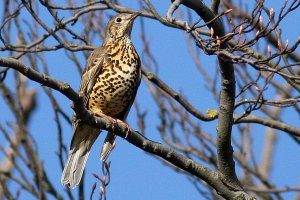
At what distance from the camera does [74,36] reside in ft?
22.4

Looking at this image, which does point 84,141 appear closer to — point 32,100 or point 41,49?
point 41,49

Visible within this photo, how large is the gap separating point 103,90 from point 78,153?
72cm

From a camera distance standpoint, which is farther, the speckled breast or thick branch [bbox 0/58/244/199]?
the speckled breast

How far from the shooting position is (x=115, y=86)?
685 cm

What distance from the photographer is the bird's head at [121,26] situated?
752 cm

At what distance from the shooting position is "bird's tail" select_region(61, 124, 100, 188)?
22.6 ft

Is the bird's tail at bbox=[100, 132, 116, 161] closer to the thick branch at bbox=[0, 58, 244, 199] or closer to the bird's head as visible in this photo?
the thick branch at bbox=[0, 58, 244, 199]

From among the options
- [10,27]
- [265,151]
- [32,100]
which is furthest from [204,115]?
[265,151]

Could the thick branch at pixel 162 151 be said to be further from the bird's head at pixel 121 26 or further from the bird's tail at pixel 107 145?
the bird's head at pixel 121 26

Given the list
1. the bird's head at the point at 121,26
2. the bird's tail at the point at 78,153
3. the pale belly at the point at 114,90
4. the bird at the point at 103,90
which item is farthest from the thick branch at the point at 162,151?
the bird's head at the point at 121,26

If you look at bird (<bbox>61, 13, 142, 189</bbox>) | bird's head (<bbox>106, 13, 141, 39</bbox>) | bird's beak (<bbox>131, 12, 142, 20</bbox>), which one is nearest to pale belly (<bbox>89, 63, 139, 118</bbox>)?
bird (<bbox>61, 13, 142, 189</bbox>)

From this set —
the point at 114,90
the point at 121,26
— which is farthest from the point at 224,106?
the point at 121,26

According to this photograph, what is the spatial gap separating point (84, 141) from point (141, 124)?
1008mm

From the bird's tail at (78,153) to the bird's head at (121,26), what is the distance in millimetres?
1034
